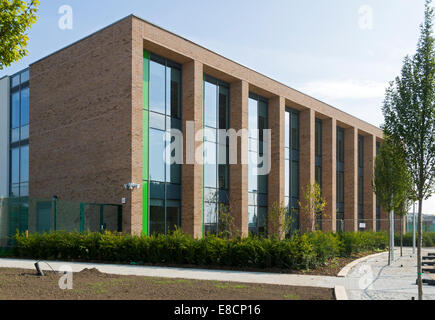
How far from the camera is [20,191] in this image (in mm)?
27891

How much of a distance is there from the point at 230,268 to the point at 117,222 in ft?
25.6

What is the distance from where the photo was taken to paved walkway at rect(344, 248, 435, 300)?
32.9ft

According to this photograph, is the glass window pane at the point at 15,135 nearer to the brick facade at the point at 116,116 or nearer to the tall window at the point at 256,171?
the brick facade at the point at 116,116

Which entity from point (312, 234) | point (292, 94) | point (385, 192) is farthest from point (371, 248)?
point (292, 94)

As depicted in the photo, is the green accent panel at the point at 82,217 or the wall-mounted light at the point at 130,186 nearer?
the green accent panel at the point at 82,217

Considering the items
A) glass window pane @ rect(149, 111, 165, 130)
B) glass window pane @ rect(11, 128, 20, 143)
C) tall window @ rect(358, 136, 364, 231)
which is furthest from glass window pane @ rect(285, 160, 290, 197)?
glass window pane @ rect(11, 128, 20, 143)

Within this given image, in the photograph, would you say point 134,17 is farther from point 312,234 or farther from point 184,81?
point 312,234

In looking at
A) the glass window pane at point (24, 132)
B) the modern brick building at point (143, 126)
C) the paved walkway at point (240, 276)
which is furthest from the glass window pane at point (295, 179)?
the paved walkway at point (240, 276)

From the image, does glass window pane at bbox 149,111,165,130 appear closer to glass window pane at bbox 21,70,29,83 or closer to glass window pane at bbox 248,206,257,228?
glass window pane at bbox 248,206,257,228

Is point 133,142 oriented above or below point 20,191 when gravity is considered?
above

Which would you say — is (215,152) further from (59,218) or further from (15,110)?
(15,110)

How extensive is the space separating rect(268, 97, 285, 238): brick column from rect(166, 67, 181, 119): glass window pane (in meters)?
8.65

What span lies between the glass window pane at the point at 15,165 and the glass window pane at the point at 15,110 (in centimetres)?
165

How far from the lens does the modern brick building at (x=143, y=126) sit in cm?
2148
